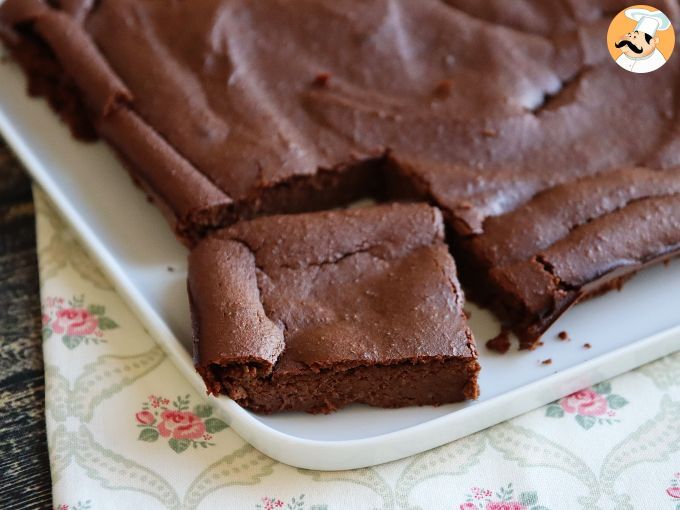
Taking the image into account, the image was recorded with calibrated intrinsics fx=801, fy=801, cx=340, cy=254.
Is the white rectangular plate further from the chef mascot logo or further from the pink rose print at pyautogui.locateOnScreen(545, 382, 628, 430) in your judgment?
the chef mascot logo

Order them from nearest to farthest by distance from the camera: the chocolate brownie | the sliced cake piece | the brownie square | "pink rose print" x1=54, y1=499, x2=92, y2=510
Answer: "pink rose print" x1=54, y1=499, x2=92, y2=510 < the chocolate brownie < the sliced cake piece < the brownie square

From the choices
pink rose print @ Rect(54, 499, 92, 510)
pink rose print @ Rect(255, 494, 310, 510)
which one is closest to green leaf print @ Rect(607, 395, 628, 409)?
pink rose print @ Rect(255, 494, 310, 510)

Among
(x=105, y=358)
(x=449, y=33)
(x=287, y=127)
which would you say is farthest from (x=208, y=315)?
(x=449, y=33)

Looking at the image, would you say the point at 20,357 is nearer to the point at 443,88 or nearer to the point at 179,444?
the point at 179,444

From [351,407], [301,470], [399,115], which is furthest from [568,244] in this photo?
[301,470]

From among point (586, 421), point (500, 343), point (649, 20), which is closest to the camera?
point (586, 421)

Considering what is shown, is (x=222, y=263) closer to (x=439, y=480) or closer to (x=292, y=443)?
(x=292, y=443)
